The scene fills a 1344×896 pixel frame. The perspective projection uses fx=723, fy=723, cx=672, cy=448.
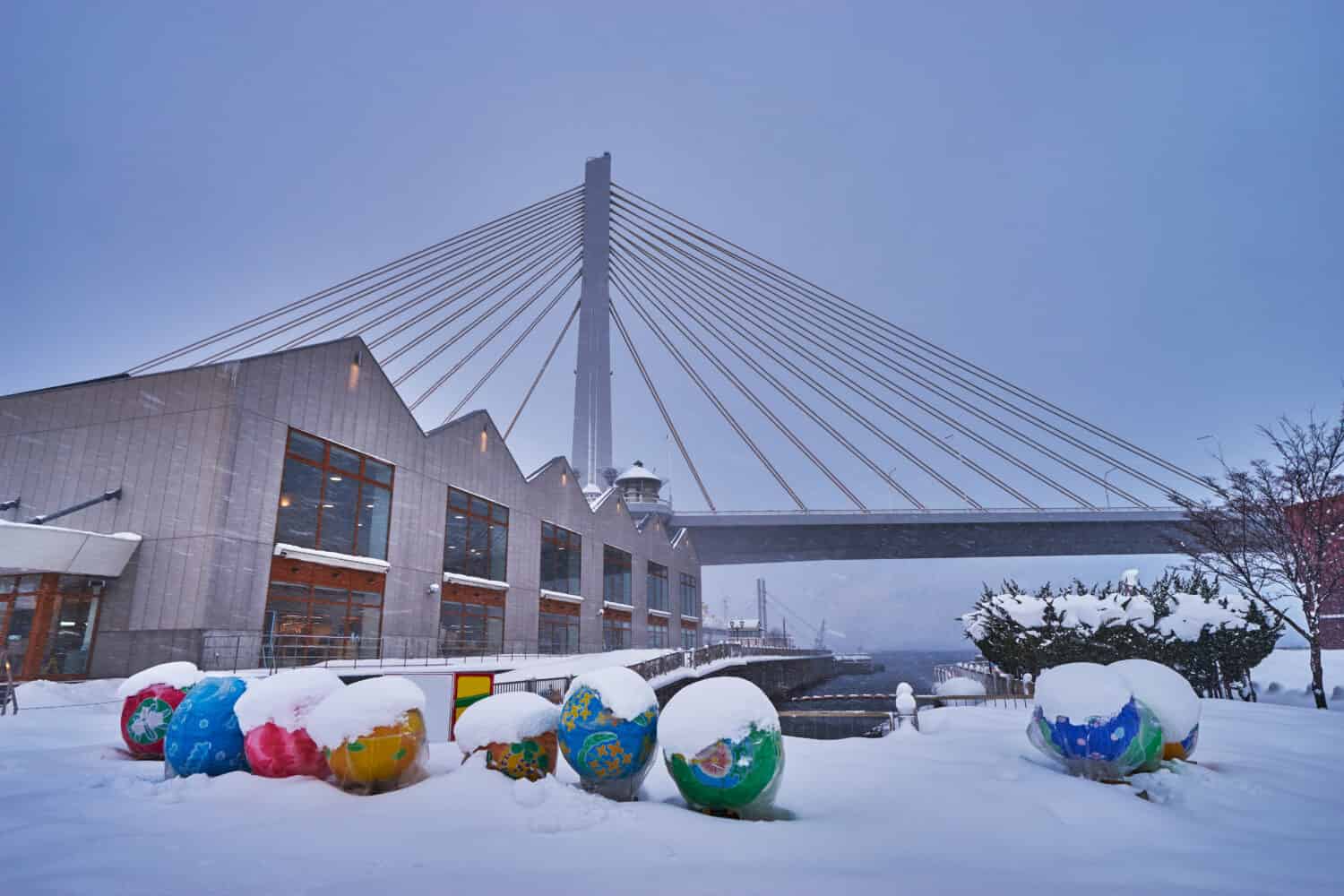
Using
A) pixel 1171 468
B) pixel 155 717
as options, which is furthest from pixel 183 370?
pixel 1171 468

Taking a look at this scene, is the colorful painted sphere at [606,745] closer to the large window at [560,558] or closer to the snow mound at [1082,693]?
the snow mound at [1082,693]

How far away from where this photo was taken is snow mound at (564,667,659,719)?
24.3ft

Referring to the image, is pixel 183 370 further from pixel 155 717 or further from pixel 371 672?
pixel 155 717

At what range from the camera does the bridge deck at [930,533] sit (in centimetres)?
5300

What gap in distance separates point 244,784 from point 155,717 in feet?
9.94

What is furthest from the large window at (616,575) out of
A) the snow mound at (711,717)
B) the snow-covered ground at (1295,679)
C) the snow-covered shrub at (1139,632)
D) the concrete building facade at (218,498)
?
the snow mound at (711,717)

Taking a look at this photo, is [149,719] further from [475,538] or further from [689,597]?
[689,597]

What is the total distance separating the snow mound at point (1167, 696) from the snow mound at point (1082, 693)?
25 centimetres

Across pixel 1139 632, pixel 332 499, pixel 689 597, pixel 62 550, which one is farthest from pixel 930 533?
pixel 62 550

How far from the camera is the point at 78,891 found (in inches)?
164

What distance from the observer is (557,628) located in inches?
1385

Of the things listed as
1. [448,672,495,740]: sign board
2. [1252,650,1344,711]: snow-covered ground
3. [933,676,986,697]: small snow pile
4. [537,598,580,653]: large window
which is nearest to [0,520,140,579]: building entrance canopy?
[448,672,495,740]: sign board

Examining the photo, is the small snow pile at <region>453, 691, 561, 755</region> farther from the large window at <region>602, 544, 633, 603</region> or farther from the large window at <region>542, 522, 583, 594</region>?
the large window at <region>602, 544, 633, 603</region>

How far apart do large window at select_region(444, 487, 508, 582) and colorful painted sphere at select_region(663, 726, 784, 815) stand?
21.9 meters
